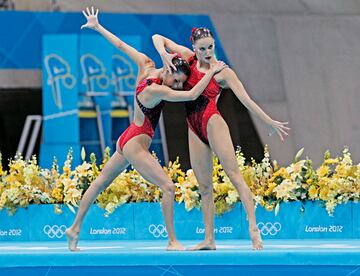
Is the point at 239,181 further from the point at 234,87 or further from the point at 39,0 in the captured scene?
the point at 39,0

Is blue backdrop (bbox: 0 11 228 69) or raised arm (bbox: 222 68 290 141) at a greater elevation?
blue backdrop (bbox: 0 11 228 69)

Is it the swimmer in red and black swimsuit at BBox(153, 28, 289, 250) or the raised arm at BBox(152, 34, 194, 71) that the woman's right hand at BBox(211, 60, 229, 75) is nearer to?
the swimmer in red and black swimsuit at BBox(153, 28, 289, 250)

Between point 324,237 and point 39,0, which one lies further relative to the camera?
point 39,0

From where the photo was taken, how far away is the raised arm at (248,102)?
7.44 metres

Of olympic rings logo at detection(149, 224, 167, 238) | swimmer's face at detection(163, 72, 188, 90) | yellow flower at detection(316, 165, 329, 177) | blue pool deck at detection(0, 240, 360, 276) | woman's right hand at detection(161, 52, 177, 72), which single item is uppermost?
woman's right hand at detection(161, 52, 177, 72)

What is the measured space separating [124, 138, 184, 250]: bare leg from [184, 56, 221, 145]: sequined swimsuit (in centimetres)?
40

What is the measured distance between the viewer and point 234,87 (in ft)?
24.8

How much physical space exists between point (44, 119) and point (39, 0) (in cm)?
176

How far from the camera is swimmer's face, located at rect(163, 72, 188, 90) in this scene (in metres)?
7.58

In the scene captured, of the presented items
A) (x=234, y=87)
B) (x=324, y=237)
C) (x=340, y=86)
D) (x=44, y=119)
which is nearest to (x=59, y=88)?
(x=44, y=119)

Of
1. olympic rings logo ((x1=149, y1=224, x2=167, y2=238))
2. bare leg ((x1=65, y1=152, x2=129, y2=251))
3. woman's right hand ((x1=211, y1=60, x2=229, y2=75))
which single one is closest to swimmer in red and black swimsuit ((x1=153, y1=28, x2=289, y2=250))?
woman's right hand ((x1=211, y1=60, x2=229, y2=75))

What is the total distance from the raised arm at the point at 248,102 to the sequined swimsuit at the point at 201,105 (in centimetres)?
12

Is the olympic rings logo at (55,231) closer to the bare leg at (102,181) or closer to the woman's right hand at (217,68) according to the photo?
the bare leg at (102,181)

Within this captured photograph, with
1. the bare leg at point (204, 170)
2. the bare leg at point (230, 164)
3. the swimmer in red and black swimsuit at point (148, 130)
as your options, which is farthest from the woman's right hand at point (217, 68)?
the bare leg at point (204, 170)
